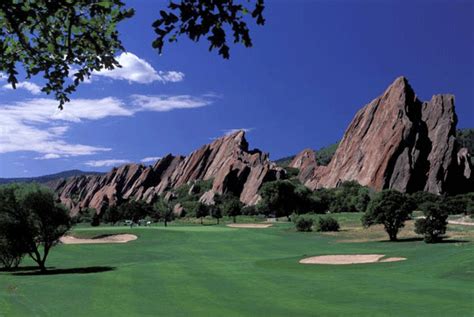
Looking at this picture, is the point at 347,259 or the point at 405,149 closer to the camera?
the point at 347,259

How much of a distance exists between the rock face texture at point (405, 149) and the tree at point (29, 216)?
379 feet

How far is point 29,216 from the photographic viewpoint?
4616 cm

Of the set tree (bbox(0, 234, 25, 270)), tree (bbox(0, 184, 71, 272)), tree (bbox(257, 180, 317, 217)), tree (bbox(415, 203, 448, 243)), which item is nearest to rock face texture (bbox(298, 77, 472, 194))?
tree (bbox(257, 180, 317, 217))

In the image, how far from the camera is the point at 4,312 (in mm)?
25359

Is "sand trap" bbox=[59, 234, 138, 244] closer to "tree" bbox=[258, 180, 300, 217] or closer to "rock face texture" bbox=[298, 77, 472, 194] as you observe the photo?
"tree" bbox=[258, 180, 300, 217]

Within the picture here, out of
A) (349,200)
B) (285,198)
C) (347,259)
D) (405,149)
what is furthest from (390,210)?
(405,149)

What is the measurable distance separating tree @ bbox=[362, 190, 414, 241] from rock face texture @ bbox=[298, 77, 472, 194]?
87.5 m

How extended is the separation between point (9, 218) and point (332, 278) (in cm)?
3047

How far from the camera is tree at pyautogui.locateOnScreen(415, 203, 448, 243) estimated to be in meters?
51.8

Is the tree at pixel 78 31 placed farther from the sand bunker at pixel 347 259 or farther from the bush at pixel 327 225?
the bush at pixel 327 225

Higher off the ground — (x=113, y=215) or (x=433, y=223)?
(x=113, y=215)

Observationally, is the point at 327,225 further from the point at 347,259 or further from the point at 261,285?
the point at 261,285

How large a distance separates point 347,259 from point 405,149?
4450 inches

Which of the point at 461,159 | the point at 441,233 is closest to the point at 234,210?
the point at 441,233
